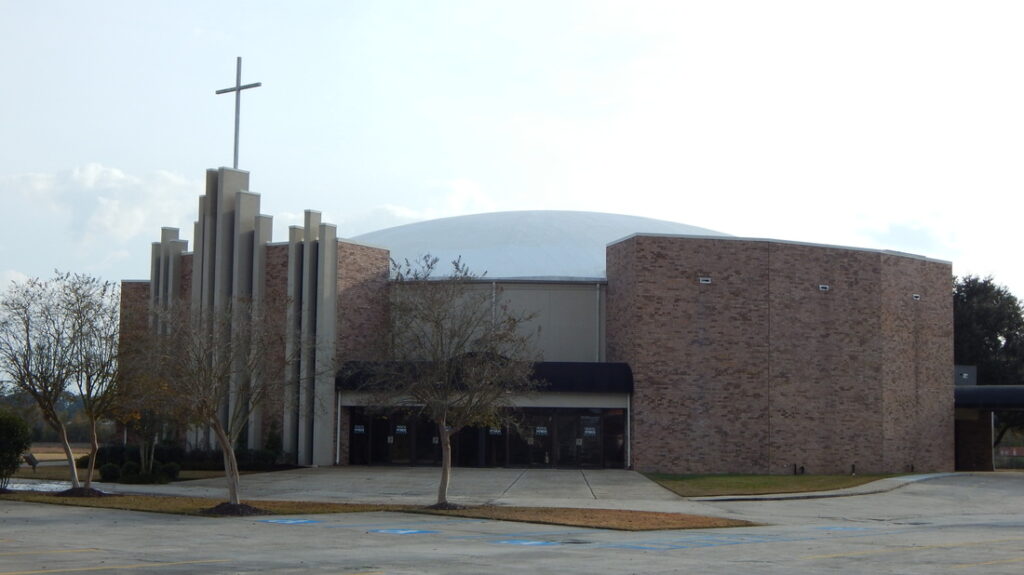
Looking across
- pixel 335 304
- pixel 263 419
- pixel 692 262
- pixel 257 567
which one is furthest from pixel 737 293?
pixel 257 567

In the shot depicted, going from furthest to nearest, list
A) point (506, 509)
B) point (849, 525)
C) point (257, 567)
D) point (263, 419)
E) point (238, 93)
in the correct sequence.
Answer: point (238, 93) < point (263, 419) < point (506, 509) < point (849, 525) < point (257, 567)

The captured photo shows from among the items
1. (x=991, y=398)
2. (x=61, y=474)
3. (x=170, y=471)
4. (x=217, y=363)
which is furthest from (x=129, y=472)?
(x=991, y=398)

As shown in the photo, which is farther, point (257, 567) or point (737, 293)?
point (737, 293)

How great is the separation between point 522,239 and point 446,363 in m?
22.1

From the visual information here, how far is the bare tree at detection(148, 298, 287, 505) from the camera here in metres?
25.2

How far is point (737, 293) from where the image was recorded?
39438 mm

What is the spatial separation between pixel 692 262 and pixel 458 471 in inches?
447

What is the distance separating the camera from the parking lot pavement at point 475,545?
15.0m

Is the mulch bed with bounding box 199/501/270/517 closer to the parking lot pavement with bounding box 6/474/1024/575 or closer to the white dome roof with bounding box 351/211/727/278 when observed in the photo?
the parking lot pavement with bounding box 6/474/1024/575

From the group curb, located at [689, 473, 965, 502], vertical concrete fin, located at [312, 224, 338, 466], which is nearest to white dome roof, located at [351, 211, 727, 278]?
vertical concrete fin, located at [312, 224, 338, 466]

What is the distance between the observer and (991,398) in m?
44.5

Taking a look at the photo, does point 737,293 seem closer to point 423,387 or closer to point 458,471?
point 458,471

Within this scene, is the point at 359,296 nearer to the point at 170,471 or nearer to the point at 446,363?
the point at 170,471

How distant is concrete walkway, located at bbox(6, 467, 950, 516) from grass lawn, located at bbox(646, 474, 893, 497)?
0.60 m
